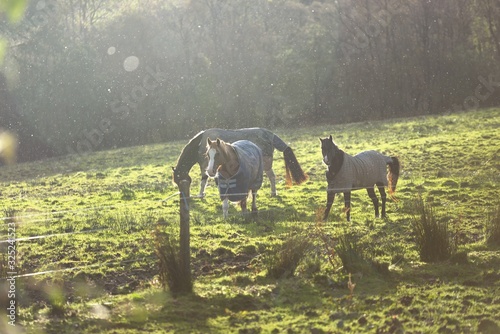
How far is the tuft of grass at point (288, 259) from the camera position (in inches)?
372

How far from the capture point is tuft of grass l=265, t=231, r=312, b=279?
31.0 ft

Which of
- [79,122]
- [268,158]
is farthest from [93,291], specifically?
[79,122]

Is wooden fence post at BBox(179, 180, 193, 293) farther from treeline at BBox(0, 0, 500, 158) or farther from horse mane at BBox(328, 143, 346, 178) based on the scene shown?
treeline at BBox(0, 0, 500, 158)

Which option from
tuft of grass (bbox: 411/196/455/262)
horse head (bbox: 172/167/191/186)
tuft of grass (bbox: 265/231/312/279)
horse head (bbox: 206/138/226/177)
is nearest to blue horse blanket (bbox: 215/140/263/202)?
horse head (bbox: 206/138/226/177)

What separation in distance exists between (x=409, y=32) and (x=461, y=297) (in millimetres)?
38572

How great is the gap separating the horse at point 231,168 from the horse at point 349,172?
1460 mm

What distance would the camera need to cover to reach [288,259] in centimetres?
950

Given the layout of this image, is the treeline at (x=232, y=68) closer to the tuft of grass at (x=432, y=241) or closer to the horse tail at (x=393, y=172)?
the horse tail at (x=393, y=172)

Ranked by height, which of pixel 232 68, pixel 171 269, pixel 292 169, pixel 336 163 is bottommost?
pixel 171 269

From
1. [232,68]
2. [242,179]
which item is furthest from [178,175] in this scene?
[232,68]

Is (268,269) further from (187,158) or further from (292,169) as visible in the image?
(292,169)

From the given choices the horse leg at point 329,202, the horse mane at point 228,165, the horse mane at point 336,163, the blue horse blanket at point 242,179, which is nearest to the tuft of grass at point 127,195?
the blue horse blanket at point 242,179

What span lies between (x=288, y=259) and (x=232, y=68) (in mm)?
38140

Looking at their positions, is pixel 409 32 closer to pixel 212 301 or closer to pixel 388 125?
pixel 388 125
